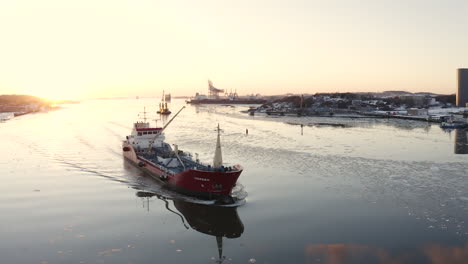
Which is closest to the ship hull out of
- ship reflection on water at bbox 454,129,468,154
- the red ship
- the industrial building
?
the red ship

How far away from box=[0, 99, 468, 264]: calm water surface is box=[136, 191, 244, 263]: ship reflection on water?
0.07 meters

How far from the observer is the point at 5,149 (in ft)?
188

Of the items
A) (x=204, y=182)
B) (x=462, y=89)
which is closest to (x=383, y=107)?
(x=462, y=89)

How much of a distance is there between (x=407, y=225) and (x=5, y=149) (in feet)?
193

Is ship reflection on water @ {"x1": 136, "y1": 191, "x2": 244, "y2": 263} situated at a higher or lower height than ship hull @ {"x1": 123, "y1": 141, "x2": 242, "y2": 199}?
lower

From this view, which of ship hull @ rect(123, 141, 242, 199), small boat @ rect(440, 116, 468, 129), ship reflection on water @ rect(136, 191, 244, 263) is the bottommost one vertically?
ship reflection on water @ rect(136, 191, 244, 263)

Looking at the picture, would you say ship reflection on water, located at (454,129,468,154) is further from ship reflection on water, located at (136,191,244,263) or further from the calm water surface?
ship reflection on water, located at (136,191,244,263)

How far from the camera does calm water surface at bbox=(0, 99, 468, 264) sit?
19578 millimetres

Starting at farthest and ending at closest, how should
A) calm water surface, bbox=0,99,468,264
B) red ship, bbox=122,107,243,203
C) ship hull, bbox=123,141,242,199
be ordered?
red ship, bbox=122,107,243,203 < ship hull, bbox=123,141,242,199 < calm water surface, bbox=0,99,468,264

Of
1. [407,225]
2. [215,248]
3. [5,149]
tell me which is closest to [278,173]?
[407,225]

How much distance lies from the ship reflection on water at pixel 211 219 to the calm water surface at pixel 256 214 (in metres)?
0.07

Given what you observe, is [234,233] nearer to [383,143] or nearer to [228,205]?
[228,205]

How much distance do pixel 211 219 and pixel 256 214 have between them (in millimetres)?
3210

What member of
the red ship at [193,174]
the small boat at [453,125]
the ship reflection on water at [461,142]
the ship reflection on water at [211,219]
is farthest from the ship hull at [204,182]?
the small boat at [453,125]
